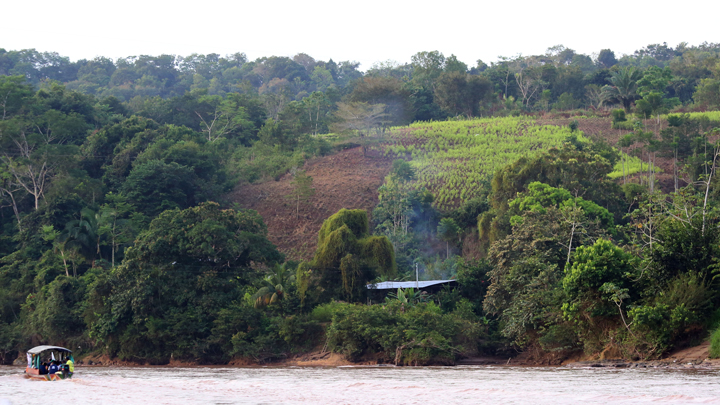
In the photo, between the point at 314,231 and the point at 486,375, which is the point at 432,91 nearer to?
the point at 314,231

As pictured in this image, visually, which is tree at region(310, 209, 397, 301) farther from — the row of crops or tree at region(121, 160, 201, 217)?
the row of crops

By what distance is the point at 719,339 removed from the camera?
2211 cm

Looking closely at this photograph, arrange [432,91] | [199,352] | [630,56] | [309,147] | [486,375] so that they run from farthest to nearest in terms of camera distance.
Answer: [630,56], [432,91], [309,147], [199,352], [486,375]

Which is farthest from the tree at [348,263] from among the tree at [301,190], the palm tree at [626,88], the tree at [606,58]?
the tree at [606,58]

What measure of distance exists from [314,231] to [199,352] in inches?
813

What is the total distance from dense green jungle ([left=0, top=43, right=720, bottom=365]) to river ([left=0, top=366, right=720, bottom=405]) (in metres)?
3.96

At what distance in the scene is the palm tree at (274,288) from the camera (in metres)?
36.4

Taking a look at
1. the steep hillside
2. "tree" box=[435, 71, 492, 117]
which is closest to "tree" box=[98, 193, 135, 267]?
the steep hillside

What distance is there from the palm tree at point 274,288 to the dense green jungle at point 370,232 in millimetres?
172

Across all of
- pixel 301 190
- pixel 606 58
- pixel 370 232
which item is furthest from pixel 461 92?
pixel 606 58

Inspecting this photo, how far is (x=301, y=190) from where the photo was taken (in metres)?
56.0

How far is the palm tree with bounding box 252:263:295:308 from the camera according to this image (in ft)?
119

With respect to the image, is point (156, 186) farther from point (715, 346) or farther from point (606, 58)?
point (606, 58)

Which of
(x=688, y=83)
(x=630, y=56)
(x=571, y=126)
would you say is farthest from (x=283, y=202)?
(x=630, y=56)
